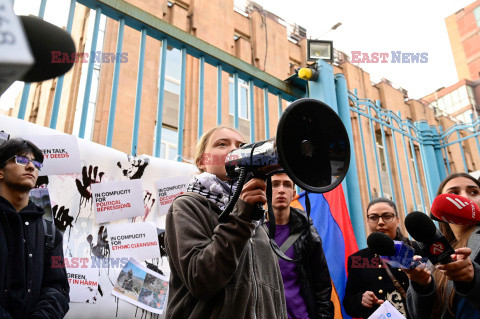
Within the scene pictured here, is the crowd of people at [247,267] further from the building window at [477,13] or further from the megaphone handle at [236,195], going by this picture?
the building window at [477,13]

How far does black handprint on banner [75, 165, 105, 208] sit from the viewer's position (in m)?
2.26

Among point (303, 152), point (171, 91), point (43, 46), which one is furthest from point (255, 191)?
point (171, 91)

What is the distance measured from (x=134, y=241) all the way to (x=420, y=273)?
4.89 feet

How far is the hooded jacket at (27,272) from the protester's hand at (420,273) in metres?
1.56

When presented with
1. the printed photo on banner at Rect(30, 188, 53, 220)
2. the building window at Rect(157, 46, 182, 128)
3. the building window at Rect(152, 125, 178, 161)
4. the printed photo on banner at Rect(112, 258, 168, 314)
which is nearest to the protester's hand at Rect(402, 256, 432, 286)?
the printed photo on banner at Rect(112, 258, 168, 314)

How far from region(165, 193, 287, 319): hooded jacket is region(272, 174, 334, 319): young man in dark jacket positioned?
69cm

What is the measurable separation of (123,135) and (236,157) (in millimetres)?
6338

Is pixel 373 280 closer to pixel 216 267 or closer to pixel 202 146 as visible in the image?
pixel 202 146

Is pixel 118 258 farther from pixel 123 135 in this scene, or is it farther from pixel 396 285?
pixel 123 135

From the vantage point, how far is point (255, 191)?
152cm

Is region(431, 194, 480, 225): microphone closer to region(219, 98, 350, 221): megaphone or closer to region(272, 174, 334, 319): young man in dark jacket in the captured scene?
region(219, 98, 350, 221): megaphone

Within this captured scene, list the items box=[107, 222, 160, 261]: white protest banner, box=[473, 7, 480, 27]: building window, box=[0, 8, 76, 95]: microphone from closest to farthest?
box=[0, 8, 76, 95]: microphone
box=[107, 222, 160, 261]: white protest banner
box=[473, 7, 480, 27]: building window

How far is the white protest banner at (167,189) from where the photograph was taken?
8.36ft

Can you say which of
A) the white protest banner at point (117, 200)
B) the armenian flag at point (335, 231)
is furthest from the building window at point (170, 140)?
the white protest banner at point (117, 200)
